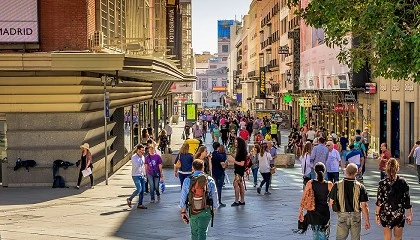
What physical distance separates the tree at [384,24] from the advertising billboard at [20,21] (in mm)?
8032

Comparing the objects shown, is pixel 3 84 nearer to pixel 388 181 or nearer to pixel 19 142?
pixel 19 142

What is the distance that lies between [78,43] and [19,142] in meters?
3.05

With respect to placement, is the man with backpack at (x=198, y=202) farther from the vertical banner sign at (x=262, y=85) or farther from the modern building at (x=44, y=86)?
the vertical banner sign at (x=262, y=85)

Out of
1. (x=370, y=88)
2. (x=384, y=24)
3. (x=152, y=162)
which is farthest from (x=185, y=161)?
(x=370, y=88)

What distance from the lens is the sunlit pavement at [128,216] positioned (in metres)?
16.0

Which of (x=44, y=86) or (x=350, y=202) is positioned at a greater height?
(x=44, y=86)

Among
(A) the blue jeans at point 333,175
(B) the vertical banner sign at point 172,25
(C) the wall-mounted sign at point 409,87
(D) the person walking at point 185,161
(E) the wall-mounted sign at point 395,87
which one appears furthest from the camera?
(B) the vertical banner sign at point 172,25

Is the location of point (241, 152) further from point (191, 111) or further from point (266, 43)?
point (266, 43)

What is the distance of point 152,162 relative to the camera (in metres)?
20.4

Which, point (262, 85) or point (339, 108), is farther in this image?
point (262, 85)

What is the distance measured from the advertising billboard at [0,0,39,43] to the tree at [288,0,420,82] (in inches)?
316

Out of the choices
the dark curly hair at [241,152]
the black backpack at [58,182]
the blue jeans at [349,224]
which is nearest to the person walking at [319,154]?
the dark curly hair at [241,152]

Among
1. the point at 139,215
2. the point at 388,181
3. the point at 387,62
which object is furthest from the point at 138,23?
the point at 388,181

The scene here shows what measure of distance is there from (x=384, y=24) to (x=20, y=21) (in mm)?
11165
